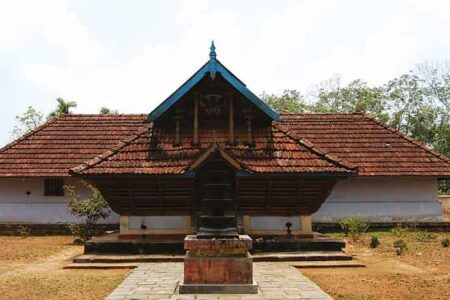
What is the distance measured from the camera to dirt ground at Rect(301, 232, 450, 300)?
331 inches

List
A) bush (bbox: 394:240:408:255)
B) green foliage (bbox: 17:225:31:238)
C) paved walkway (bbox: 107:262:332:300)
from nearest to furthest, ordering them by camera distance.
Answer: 1. paved walkway (bbox: 107:262:332:300)
2. bush (bbox: 394:240:408:255)
3. green foliage (bbox: 17:225:31:238)

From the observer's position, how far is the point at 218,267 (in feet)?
26.9

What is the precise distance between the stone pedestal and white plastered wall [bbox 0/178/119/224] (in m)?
10.2

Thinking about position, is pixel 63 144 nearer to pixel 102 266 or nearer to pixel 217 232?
pixel 102 266

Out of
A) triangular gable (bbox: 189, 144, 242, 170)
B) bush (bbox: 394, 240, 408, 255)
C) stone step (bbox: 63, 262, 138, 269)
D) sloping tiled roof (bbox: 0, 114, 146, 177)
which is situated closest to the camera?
triangular gable (bbox: 189, 144, 242, 170)

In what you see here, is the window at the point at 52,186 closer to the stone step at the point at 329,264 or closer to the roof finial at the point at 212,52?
the roof finial at the point at 212,52

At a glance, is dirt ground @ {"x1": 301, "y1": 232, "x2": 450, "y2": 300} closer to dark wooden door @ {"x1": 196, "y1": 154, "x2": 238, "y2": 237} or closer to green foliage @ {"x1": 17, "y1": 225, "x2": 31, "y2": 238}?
dark wooden door @ {"x1": 196, "y1": 154, "x2": 238, "y2": 237}

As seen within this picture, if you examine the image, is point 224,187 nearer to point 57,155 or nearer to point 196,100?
point 196,100

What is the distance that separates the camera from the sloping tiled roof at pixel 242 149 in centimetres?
1252

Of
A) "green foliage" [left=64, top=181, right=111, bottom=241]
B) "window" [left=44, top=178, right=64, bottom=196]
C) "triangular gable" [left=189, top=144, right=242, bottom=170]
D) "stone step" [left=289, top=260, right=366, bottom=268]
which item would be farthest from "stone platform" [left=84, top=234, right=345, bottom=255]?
"window" [left=44, top=178, right=64, bottom=196]

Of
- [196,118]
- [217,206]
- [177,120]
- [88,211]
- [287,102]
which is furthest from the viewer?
[287,102]

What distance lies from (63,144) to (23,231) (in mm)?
3871

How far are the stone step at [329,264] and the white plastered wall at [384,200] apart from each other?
634 cm

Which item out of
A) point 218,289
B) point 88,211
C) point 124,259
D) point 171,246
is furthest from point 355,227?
point 88,211
